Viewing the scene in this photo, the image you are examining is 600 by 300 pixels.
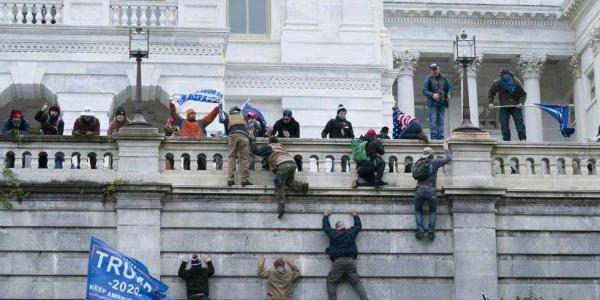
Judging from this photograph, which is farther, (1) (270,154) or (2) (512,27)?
(2) (512,27)

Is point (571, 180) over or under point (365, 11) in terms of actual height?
under

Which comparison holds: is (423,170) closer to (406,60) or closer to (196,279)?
(196,279)

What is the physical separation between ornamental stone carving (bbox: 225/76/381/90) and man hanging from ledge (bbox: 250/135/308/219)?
1338 centimetres

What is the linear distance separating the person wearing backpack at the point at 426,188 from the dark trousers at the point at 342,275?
5.98ft

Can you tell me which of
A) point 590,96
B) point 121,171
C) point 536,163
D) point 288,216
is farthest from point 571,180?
point 590,96

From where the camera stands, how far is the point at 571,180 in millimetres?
44156

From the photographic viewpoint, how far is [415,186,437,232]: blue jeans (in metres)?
42.9

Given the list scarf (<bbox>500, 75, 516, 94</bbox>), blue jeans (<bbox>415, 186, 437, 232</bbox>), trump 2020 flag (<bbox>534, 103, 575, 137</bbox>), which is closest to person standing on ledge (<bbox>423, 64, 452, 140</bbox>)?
scarf (<bbox>500, 75, 516, 94</bbox>)

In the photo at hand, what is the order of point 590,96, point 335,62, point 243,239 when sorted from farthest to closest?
point 590,96 → point 335,62 → point 243,239

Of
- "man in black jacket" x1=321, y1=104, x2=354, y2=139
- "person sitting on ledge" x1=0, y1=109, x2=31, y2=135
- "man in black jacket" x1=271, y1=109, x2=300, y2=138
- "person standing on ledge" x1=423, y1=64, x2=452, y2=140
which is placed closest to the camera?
"person sitting on ledge" x1=0, y1=109, x2=31, y2=135

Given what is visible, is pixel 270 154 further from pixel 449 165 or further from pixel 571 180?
pixel 571 180

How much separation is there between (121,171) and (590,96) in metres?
38.4

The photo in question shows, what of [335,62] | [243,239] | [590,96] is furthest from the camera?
[590,96]

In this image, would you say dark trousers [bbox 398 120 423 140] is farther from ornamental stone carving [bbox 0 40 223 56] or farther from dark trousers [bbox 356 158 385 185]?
ornamental stone carving [bbox 0 40 223 56]
